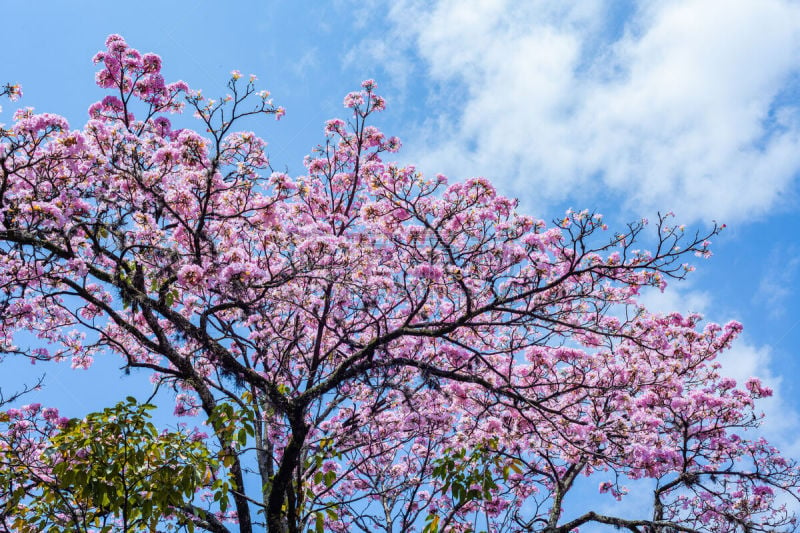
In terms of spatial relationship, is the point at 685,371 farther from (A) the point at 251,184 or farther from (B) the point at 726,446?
(A) the point at 251,184

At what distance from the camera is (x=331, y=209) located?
10.8m

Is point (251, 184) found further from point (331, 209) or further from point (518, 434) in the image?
point (518, 434)

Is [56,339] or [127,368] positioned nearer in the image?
[127,368]

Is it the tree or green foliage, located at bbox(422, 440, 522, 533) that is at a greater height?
the tree

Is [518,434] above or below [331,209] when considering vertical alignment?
below

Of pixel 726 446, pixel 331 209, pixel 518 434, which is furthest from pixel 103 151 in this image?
pixel 726 446

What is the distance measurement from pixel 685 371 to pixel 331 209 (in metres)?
7.78

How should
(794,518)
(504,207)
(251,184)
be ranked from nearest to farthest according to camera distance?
(251,184) → (504,207) → (794,518)

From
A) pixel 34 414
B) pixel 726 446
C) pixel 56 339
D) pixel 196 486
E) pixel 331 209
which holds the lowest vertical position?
pixel 196 486

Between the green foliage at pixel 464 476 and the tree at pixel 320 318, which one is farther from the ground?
the tree at pixel 320 318

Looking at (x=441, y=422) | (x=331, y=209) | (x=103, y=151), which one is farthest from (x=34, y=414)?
(x=441, y=422)

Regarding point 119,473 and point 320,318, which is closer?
point 119,473

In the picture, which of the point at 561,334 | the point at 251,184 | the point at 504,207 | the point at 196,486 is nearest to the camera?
the point at 196,486

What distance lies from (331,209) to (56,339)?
5.34 meters
